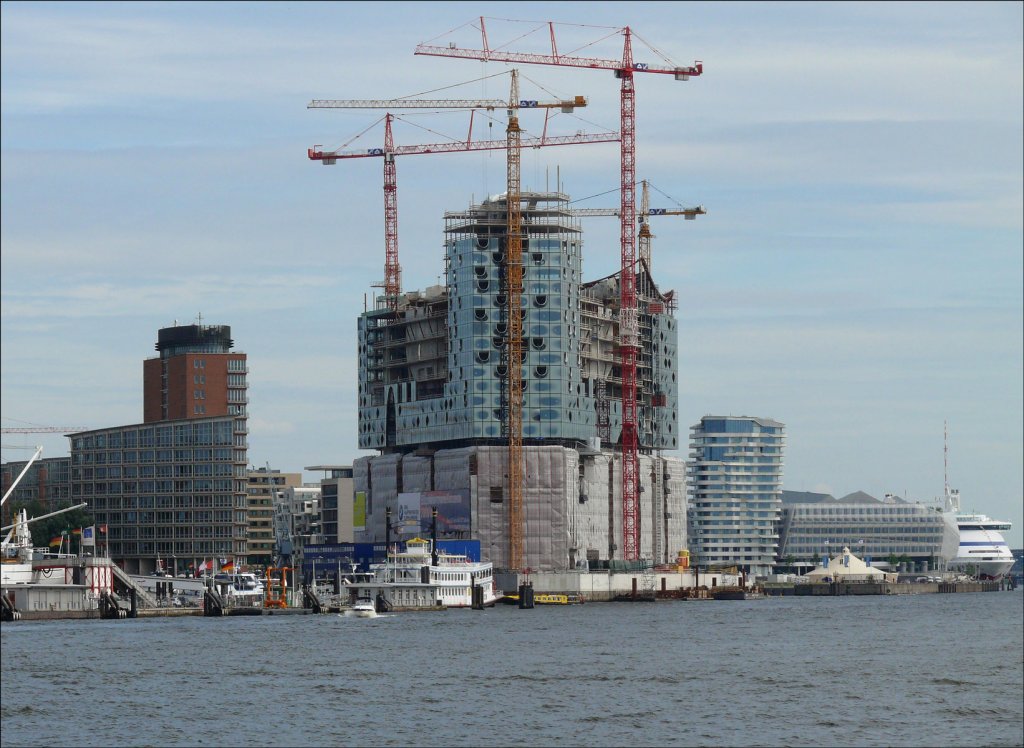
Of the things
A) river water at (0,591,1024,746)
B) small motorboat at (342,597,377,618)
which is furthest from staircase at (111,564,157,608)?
small motorboat at (342,597,377,618)

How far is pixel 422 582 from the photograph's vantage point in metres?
185

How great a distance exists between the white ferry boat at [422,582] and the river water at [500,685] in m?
27.0

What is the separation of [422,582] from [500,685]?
82.0m

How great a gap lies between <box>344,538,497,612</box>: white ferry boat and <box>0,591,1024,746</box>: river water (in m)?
27.0

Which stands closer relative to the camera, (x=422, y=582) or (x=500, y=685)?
(x=500, y=685)

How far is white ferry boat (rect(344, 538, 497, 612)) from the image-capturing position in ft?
599

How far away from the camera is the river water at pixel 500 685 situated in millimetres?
85250

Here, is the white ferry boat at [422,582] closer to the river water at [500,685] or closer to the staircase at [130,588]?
the staircase at [130,588]

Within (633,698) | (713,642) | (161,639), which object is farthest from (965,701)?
(161,639)

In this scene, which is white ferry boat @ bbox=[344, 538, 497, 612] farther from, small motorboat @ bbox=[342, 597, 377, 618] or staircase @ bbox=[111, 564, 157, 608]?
staircase @ bbox=[111, 564, 157, 608]

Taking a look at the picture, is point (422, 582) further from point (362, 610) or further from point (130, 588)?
point (130, 588)

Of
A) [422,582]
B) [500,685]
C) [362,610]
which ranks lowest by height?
[500,685]

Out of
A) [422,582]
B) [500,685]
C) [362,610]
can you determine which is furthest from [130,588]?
[500,685]

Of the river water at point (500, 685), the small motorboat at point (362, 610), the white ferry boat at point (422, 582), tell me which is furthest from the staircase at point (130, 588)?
the white ferry boat at point (422, 582)
